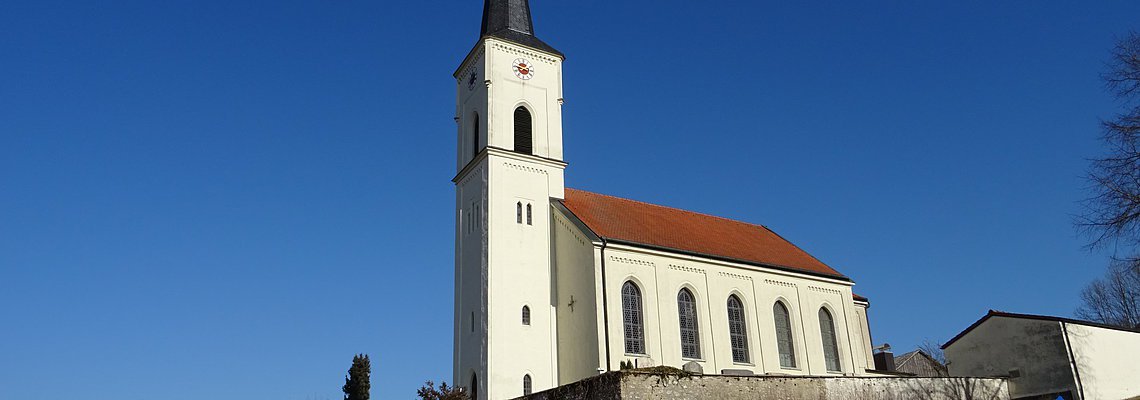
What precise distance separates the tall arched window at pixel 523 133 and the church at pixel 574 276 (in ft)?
0.17

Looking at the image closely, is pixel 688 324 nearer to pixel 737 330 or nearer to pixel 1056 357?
pixel 737 330

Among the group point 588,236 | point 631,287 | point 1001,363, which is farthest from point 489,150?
point 1001,363

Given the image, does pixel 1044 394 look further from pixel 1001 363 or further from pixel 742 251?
pixel 742 251

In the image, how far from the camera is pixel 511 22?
38062mm

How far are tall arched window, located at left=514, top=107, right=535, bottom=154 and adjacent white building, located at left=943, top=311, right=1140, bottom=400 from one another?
18.0 m

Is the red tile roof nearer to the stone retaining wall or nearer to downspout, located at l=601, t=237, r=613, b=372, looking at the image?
downspout, located at l=601, t=237, r=613, b=372

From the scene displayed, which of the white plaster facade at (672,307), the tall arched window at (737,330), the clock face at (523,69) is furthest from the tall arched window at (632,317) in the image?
the clock face at (523,69)

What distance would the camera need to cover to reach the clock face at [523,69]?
3619 cm

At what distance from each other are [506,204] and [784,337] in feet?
41.9

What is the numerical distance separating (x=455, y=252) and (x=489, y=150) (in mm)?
4771

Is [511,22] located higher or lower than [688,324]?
higher

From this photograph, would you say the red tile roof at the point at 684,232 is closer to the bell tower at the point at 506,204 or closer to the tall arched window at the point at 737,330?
the tall arched window at the point at 737,330

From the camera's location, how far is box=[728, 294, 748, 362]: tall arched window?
3294 centimetres

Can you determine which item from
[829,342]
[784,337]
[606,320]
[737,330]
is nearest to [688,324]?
[737,330]
